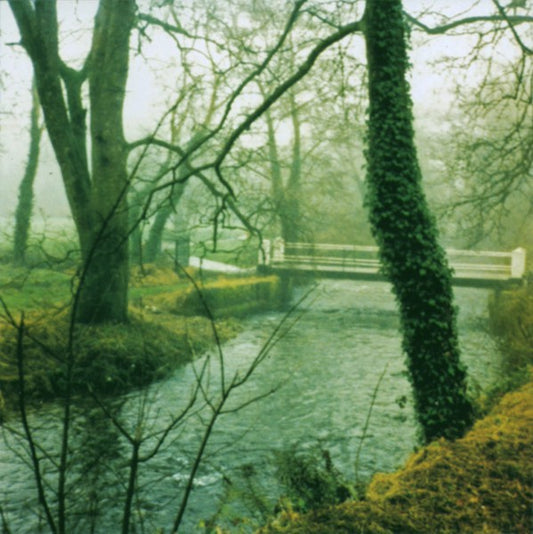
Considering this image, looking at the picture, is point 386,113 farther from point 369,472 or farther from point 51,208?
point 51,208

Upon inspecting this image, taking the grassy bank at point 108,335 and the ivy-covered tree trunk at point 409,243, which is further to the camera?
the grassy bank at point 108,335

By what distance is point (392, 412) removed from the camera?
31.0 feet

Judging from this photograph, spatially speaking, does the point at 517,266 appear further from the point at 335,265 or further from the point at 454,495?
the point at 454,495


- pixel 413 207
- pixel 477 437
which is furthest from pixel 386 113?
pixel 477 437

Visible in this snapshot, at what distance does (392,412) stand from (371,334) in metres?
7.06

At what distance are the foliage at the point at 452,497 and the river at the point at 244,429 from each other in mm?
637

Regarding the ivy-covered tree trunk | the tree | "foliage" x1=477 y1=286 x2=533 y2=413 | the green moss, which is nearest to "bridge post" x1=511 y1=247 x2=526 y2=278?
"foliage" x1=477 y1=286 x2=533 y2=413

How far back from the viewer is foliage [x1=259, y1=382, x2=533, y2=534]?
3330 mm

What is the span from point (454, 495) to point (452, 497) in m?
0.04

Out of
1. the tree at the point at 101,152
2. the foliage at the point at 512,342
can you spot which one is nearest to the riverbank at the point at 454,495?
the foliage at the point at 512,342

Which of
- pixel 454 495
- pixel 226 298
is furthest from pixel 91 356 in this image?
pixel 226 298

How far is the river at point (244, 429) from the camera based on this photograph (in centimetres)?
505

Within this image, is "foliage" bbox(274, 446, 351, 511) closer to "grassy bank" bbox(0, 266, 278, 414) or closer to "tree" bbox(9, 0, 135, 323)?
"grassy bank" bbox(0, 266, 278, 414)

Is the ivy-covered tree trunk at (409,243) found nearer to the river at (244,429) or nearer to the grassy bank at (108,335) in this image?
the river at (244,429)
